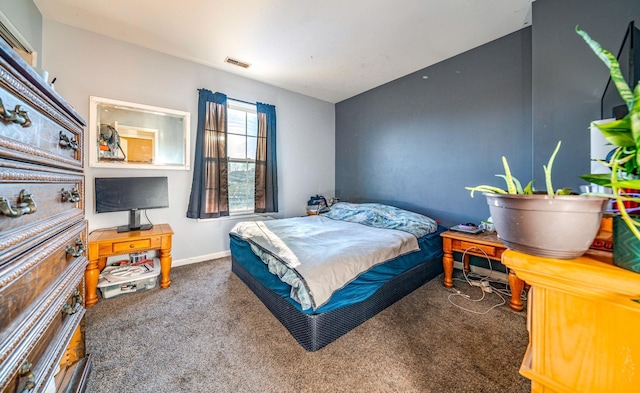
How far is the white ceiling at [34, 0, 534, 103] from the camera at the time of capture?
2.05 meters

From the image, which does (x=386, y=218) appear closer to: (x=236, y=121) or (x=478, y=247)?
(x=478, y=247)

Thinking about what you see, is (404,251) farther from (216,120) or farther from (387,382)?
(216,120)

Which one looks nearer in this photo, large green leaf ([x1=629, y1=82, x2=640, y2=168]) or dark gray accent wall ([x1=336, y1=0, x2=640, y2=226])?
large green leaf ([x1=629, y1=82, x2=640, y2=168])

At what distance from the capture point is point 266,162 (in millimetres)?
3584

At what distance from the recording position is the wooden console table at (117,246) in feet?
6.58

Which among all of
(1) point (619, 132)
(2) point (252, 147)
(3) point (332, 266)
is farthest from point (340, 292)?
(2) point (252, 147)

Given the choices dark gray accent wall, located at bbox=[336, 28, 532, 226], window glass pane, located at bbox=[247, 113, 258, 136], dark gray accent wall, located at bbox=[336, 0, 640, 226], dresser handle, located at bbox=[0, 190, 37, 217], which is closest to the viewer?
dresser handle, located at bbox=[0, 190, 37, 217]

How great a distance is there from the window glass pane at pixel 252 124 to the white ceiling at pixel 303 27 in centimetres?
64

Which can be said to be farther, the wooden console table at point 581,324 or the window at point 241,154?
the window at point 241,154

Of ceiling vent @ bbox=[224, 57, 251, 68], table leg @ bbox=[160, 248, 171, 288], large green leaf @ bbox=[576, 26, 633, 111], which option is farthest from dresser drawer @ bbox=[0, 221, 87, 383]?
ceiling vent @ bbox=[224, 57, 251, 68]

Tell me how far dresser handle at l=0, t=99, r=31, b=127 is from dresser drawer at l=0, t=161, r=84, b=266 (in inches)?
4.7

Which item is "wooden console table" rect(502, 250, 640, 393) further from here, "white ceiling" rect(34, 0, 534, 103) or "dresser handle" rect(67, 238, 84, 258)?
Answer: "white ceiling" rect(34, 0, 534, 103)

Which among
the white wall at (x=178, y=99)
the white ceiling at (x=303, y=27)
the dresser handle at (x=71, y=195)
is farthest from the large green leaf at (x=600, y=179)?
the white wall at (x=178, y=99)

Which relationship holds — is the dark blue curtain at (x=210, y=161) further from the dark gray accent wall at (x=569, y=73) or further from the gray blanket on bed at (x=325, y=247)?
the dark gray accent wall at (x=569, y=73)
